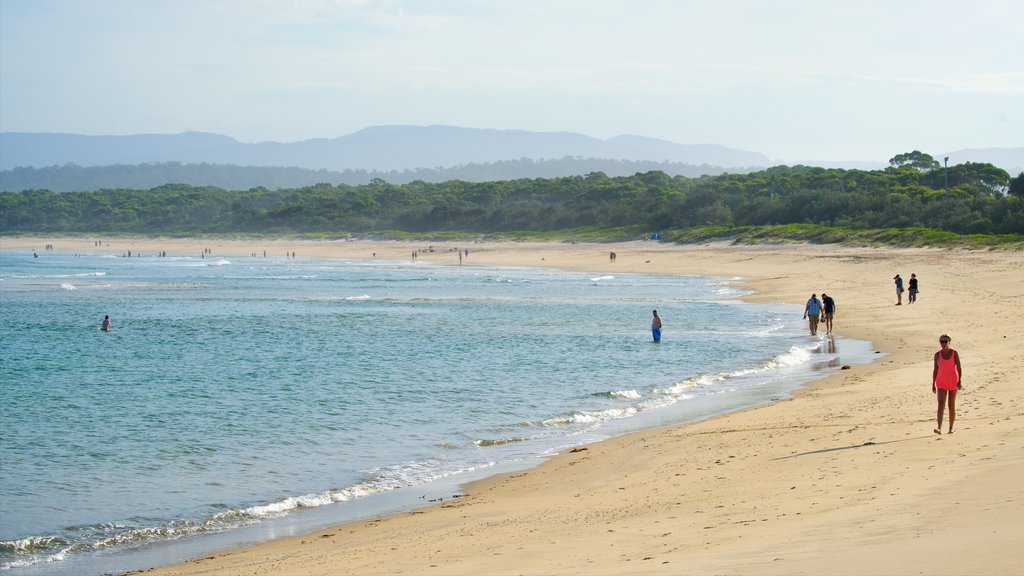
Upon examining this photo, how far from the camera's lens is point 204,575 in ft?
30.1

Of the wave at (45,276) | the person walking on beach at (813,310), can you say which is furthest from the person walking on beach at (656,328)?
the wave at (45,276)

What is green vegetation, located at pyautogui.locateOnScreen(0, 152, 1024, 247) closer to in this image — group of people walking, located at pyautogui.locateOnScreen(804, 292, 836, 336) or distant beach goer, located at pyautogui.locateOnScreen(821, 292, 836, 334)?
distant beach goer, located at pyautogui.locateOnScreen(821, 292, 836, 334)

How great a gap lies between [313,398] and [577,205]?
97.9m

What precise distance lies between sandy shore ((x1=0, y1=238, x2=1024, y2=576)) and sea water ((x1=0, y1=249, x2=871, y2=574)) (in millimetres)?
1387

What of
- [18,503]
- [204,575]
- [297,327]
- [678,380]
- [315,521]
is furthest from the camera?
[297,327]

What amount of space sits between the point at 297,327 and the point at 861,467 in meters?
28.0

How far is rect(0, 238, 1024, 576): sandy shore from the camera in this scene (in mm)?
7234

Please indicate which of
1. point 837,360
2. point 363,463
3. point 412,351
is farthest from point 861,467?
point 412,351

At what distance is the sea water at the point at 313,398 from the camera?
12172 millimetres

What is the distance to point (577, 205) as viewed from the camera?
116750mm

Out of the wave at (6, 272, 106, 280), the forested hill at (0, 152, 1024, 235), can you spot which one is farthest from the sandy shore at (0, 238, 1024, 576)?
the wave at (6, 272, 106, 280)

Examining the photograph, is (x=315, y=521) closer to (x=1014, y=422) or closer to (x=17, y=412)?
(x=1014, y=422)

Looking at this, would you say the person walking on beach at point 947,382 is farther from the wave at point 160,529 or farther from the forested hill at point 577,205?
the forested hill at point 577,205

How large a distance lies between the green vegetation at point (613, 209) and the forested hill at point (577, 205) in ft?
0.57
